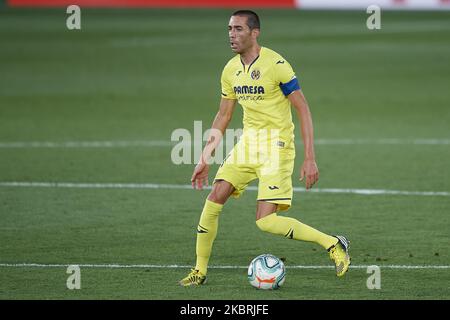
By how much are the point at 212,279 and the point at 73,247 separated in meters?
2.14

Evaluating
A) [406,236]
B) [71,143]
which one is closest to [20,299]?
[406,236]

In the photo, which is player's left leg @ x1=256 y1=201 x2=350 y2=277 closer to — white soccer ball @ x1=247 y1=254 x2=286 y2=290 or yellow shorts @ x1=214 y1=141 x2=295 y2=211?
yellow shorts @ x1=214 y1=141 x2=295 y2=211

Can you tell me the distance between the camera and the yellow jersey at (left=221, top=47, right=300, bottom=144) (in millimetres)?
10594

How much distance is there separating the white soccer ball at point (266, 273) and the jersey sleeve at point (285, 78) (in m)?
1.59

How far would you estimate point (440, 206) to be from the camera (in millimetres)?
14758

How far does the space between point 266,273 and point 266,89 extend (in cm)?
172

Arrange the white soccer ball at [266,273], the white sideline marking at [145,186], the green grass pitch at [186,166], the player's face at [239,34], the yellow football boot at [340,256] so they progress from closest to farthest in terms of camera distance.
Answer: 1. the white soccer ball at [266,273]
2. the player's face at [239,34]
3. the yellow football boot at [340,256]
4. the green grass pitch at [186,166]
5. the white sideline marking at [145,186]

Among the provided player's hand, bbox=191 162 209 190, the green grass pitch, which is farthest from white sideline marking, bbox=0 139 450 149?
player's hand, bbox=191 162 209 190

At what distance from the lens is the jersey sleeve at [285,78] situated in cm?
1057

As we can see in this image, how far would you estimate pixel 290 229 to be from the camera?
10.6m

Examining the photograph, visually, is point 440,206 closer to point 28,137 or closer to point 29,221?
point 29,221

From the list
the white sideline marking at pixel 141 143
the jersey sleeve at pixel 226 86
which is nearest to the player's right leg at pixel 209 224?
the jersey sleeve at pixel 226 86

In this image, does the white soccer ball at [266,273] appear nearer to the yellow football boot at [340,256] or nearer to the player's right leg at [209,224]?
the player's right leg at [209,224]

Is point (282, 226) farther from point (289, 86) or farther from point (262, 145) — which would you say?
point (289, 86)
